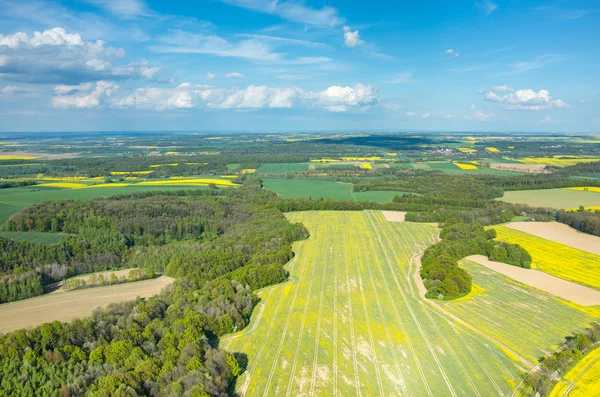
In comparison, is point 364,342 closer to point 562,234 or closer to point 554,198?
point 562,234

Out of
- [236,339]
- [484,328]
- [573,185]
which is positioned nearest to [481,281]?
[484,328]

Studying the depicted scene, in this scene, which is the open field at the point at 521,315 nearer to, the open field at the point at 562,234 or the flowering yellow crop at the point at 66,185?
the open field at the point at 562,234

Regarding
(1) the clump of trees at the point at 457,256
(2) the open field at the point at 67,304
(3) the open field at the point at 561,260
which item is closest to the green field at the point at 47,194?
(2) the open field at the point at 67,304

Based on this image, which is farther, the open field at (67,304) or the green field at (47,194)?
the green field at (47,194)

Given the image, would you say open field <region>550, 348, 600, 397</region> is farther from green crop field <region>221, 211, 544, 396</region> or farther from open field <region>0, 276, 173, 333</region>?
open field <region>0, 276, 173, 333</region>

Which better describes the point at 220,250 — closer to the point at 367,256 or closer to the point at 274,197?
the point at 367,256
